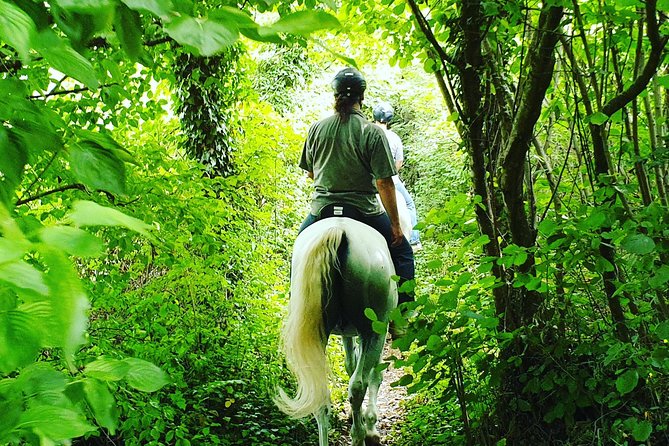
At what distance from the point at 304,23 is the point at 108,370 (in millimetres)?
535

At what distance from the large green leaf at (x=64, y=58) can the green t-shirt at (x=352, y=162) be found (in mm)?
4064

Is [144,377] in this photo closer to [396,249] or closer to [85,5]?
[85,5]

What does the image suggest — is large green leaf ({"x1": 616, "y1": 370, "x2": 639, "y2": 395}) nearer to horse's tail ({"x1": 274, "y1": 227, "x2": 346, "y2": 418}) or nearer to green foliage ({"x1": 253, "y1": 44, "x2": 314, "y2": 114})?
horse's tail ({"x1": 274, "y1": 227, "x2": 346, "y2": 418})

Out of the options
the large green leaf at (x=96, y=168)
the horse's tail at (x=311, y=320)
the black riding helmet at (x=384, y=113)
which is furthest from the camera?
the black riding helmet at (x=384, y=113)

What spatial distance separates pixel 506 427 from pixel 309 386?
4.34 ft

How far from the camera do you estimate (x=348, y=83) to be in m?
4.66

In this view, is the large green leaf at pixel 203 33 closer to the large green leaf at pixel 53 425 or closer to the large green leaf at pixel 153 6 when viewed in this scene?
the large green leaf at pixel 153 6

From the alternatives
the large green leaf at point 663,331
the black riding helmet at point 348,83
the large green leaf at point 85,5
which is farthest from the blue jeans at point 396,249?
the large green leaf at point 85,5

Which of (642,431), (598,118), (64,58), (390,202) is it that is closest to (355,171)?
(390,202)

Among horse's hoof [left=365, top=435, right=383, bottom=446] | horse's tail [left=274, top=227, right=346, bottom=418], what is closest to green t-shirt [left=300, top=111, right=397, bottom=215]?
horse's tail [left=274, top=227, right=346, bottom=418]

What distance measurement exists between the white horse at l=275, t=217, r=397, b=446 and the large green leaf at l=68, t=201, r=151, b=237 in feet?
11.2

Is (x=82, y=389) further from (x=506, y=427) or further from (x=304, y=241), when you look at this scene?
(x=304, y=241)

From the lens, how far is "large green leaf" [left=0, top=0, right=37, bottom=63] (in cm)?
52

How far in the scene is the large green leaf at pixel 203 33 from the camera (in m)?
0.57
